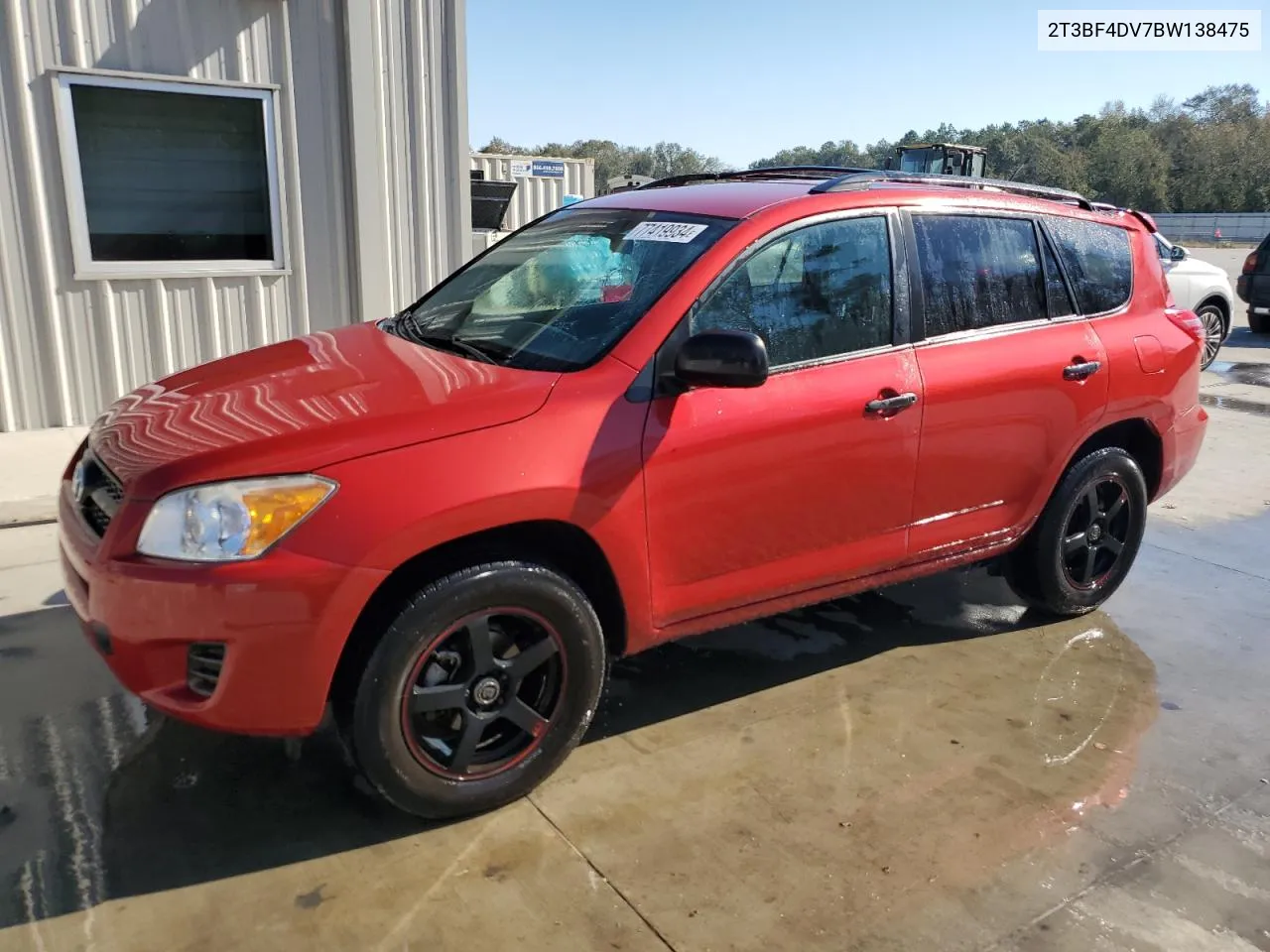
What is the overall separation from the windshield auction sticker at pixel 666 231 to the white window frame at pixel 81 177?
462 centimetres

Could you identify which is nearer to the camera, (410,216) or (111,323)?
(111,323)

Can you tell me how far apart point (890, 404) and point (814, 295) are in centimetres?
47

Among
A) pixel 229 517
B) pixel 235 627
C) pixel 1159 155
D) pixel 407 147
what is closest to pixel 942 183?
pixel 229 517

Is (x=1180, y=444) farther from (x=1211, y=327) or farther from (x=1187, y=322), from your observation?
(x=1211, y=327)

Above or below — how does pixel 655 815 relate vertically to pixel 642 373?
below

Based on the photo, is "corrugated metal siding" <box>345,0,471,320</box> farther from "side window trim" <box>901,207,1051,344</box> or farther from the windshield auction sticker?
"side window trim" <box>901,207,1051,344</box>

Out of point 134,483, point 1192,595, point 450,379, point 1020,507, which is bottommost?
point 1192,595

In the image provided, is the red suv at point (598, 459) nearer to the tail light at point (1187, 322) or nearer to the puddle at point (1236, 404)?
the tail light at point (1187, 322)

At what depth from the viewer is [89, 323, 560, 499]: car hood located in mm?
2574

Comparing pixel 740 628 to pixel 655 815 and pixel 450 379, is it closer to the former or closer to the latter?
pixel 655 815

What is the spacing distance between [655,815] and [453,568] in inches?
38.8

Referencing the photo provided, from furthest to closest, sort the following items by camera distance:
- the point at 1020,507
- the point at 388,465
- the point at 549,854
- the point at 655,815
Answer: the point at 1020,507, the point at 655,815, the point at 549,854, the point at 388,465

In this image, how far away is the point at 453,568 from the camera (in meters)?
2.71

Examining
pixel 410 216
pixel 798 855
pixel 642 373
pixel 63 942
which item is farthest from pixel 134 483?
pixel 410 216
